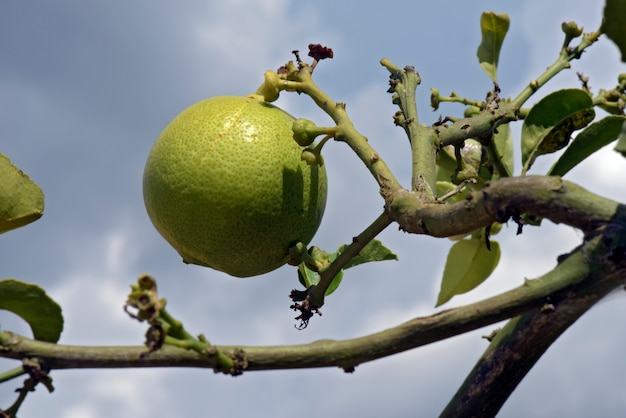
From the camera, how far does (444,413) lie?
1183 millimetres

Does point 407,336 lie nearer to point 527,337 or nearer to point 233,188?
point 527,337

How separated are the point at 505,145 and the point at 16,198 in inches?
50.3

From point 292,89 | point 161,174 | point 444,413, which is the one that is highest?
point 292,89

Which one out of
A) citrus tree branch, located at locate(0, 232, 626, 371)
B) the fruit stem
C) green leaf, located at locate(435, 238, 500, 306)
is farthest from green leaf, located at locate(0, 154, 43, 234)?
green leaf, located at locate(435, 238, 500, 306)

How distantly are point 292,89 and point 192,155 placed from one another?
37 centimetres

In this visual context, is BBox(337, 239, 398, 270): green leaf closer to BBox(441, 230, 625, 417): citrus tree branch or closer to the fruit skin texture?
the fruit skin texture

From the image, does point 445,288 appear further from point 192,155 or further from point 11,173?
point 11,173

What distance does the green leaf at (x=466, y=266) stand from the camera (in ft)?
7.04

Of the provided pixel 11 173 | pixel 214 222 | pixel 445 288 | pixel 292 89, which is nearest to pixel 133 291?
pixel 11 173

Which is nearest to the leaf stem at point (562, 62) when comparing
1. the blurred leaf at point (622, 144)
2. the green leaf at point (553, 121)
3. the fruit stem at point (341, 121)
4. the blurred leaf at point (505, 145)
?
the blurred leaf at point (505, 145)

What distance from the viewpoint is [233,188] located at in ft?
5.97

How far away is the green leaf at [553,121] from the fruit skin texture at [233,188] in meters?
0.51

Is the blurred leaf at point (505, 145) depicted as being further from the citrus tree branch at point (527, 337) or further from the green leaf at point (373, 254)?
the citrus tree branch at point (527, 337)

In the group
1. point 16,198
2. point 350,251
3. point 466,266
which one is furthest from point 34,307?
point 466,266
